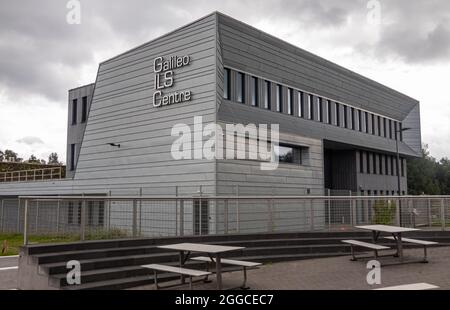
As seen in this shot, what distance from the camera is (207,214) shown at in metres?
13.6

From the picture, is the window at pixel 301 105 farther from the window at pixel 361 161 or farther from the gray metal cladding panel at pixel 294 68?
the window at pixel 361 161

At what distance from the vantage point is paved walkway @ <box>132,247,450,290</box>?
866cm

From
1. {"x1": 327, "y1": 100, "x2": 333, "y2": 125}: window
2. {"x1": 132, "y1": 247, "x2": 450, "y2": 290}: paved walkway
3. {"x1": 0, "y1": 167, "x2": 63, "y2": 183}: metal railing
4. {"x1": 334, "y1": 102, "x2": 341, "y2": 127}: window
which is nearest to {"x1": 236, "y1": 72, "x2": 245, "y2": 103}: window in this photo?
{"x1": 327, "y1": 100, "x2": 333, "y2": 125}: window

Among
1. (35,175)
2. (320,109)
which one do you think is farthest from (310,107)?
(35,175)

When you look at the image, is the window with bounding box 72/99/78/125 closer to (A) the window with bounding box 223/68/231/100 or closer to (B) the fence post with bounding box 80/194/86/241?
(A) the window with bounding box 223/68/231/100

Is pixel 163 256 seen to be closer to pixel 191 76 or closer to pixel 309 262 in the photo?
pixel 309 262

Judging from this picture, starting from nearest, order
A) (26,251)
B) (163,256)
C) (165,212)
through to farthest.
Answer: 1. (26,251)
2. (163,256)
3. (165,212)

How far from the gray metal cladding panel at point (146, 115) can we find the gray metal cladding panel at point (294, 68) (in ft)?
4.80

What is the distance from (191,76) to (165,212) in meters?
11.7

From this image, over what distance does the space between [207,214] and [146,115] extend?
12536 mm

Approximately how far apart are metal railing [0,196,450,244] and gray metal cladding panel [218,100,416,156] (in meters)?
7.09

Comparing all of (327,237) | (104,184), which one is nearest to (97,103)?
(104,184)
